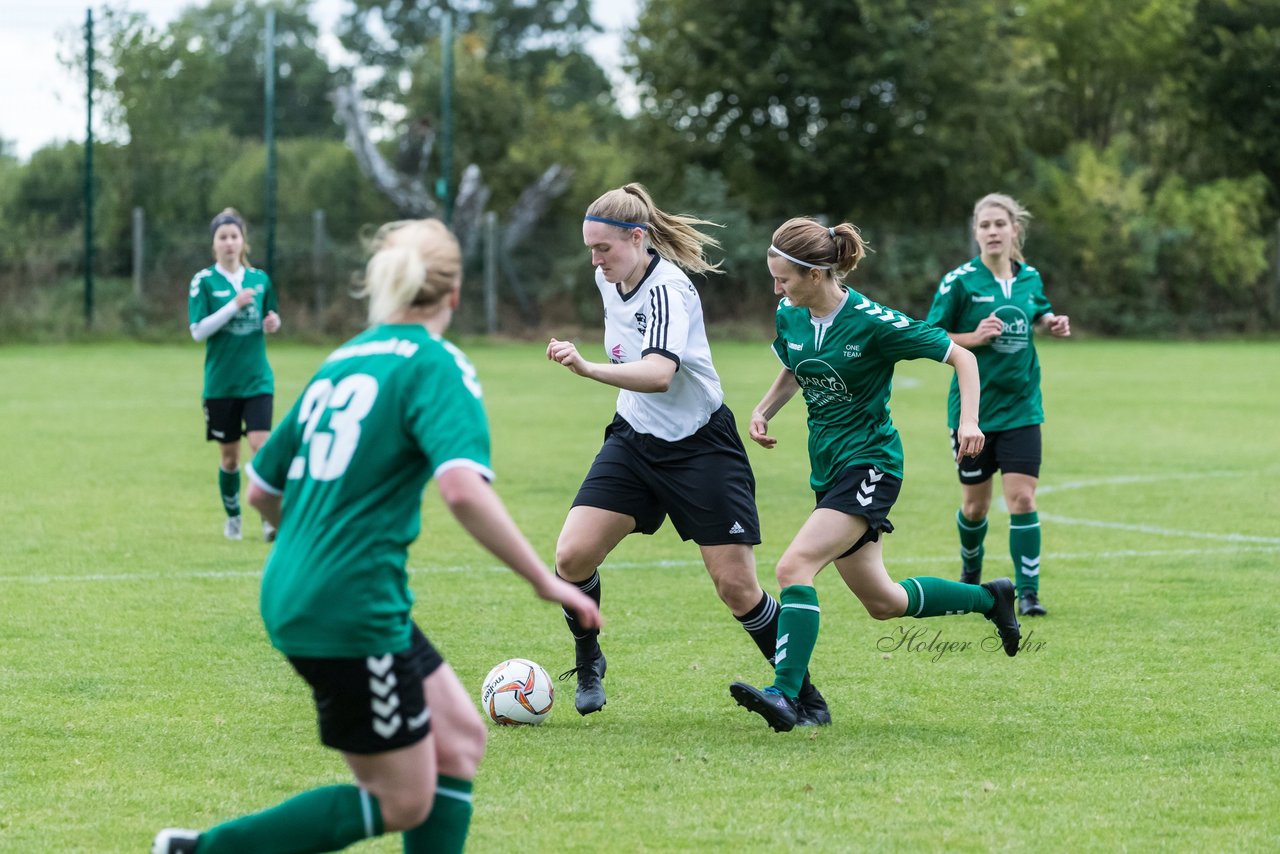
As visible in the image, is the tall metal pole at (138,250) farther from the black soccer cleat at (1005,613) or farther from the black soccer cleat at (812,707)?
the black soccer cleat at (812,707)

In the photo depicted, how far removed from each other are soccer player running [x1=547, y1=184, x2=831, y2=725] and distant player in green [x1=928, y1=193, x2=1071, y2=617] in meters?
2.24

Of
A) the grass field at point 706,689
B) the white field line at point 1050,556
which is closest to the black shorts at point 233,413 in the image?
the grass field at point 706,689

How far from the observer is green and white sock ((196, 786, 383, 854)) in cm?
337

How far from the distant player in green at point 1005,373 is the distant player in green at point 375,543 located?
464cm

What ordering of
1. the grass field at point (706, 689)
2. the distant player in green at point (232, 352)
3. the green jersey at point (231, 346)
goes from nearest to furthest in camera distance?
1. the grass field at point (706, 689)
2. the distant player in green at point (232, 352)
3. the green jersey at point (231, 346)

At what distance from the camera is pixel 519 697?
5.51 meters

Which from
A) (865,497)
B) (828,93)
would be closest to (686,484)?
(865,497)

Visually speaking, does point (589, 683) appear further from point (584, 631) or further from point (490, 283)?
point (490, 283)

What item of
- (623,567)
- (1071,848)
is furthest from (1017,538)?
(1071,848)

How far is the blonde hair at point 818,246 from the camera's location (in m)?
5.61

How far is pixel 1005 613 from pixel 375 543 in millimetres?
3684

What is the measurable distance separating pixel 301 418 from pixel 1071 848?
7.74 feet

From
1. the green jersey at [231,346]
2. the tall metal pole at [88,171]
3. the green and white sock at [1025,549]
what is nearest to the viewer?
the green and white sock at [1025,549]

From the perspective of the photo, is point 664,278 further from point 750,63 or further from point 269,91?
point 750,63
